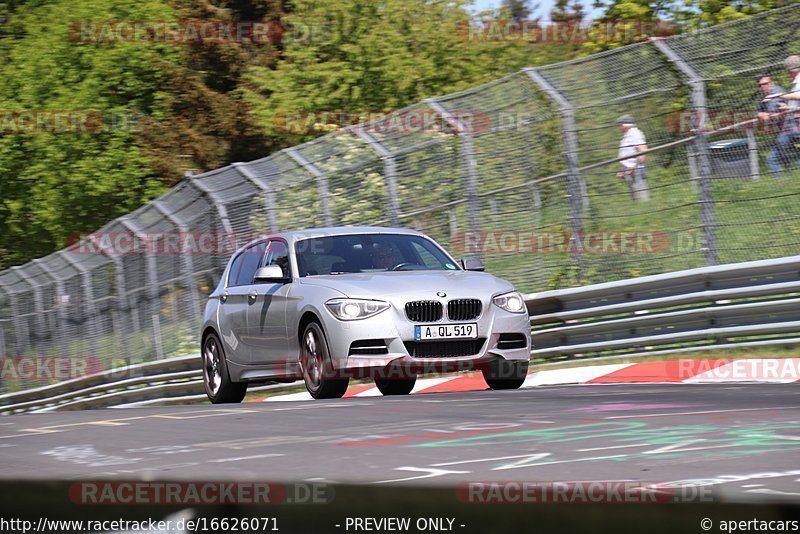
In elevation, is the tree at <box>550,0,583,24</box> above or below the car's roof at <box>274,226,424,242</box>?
above

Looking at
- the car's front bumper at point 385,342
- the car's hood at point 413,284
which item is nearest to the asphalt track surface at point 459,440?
the car's front bumper at point 385,342

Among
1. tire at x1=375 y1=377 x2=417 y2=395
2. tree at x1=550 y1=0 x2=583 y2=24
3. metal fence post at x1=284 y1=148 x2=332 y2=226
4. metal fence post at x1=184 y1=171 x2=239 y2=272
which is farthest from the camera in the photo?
tree at x1=550 y1=0 x2=583 y2=24

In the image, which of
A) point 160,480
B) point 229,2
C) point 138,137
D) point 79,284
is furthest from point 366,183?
point 229,2

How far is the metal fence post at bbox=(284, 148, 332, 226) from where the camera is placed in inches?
682

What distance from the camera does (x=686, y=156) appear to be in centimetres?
1276

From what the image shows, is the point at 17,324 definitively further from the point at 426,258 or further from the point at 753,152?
the point at 753,152

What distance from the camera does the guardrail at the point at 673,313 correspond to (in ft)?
39.2

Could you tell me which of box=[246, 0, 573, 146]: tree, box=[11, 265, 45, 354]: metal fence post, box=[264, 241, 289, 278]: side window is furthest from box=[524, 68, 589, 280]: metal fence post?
box=[246, 0, 573, 146]: tree

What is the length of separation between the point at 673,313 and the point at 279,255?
3.64 meters

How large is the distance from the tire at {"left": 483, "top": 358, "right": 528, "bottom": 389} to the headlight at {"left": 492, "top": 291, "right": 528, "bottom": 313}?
0.42 metres

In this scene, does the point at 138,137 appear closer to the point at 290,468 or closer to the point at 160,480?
the point at 290,468

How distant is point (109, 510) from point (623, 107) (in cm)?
1119

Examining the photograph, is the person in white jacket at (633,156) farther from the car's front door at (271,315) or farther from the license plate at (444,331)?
the car's front door at (271,315)

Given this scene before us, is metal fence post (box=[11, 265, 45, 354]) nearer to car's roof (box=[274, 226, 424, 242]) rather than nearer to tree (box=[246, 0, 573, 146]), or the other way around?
tree (box=[246, 0, 573, 146])
